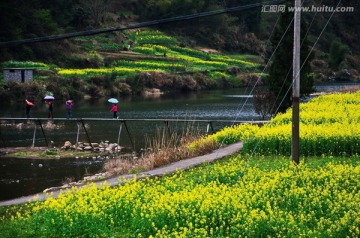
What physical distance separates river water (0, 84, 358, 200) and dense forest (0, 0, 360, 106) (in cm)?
1020

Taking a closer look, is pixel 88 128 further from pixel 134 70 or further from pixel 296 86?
pixel 134 70

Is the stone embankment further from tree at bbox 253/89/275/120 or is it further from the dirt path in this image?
tree at bbox 253/89/275/120

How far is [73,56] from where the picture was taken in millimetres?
87375

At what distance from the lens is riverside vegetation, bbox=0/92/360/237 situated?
1330 cm

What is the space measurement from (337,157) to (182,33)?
99.5 m

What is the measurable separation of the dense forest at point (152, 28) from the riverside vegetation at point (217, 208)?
167ft

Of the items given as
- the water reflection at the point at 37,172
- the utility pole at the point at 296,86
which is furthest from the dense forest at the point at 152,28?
the utility pole at the point at 296,86

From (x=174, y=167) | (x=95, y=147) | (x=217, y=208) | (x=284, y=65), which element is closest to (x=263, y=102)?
(x=284, y=65)

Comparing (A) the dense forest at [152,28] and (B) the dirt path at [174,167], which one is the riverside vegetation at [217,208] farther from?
(A) the dense forest at [152,28]

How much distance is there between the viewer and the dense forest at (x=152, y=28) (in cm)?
7806

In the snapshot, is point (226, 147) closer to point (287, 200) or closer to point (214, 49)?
point (287, 200)

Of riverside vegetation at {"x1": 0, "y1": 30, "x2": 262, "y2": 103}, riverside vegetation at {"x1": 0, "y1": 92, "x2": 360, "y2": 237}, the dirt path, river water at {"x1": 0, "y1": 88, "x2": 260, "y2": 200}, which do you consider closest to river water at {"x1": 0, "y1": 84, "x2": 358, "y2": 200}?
river water at {"x1": 0, "y1": 88, "x2": 260, "y2": 200}

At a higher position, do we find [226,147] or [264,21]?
[264,21]

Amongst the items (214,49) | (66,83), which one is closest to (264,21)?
(214,49)
